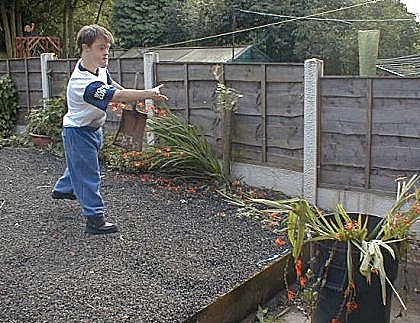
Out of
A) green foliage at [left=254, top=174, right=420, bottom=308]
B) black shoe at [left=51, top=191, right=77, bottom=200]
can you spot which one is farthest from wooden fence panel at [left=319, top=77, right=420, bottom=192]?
black shoe at [left=51, top=191, right=77, bottom=200]

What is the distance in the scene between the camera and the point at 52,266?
3.77 m

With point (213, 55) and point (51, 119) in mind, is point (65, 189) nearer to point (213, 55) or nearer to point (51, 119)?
point (51, 119)

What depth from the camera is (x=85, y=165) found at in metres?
4.20

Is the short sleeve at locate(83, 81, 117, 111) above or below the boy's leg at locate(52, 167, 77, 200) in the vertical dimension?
above

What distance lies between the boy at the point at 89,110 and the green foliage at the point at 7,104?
521 cm

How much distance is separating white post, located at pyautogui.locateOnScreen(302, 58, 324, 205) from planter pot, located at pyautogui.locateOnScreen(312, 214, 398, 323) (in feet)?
7.11

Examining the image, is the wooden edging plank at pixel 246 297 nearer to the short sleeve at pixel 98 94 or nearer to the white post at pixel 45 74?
the short sleeve at pixel 98 94

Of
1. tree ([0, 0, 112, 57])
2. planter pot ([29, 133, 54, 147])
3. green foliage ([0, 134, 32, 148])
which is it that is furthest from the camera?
tree ([0, 0, 112, 57])

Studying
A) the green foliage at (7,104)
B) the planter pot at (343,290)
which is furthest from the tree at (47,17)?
the planter pot at (343,290)

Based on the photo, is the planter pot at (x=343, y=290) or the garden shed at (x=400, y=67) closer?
the planter pot at (x=343, y=290)

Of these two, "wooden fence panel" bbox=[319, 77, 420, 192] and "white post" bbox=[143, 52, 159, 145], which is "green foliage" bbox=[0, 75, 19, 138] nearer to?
"white post" bbox=[143, 52, 159, 145]

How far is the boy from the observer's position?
399 centimetres

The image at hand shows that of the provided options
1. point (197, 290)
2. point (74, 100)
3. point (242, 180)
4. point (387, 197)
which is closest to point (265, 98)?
point (242, 180)

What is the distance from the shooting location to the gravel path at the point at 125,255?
10.6 ft
